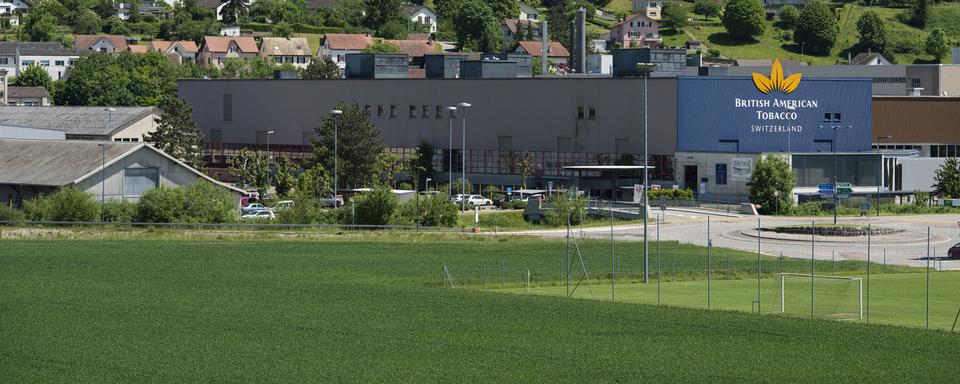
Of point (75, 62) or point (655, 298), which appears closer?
point (655, 298)

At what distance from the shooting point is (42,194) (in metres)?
82.1

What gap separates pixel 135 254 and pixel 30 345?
78.3 ft

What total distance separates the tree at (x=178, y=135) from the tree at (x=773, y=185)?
131 feet

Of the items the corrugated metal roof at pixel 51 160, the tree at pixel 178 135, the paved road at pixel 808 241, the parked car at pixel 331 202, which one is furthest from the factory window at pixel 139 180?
the tree at pixel 178 135

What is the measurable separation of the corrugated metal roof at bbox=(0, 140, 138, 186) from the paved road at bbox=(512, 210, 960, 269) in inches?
948

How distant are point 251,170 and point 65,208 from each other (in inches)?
1226

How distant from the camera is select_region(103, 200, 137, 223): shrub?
78.8 metres

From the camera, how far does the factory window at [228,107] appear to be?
409 ft

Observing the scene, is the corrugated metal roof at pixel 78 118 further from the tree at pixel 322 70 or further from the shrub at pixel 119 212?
the shrub at pixel 119 212

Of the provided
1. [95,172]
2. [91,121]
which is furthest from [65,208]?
[91,121]

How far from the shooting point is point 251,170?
108312 mm

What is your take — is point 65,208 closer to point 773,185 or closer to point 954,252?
point 773,185

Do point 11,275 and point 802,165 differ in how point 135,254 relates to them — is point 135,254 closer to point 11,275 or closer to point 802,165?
point 11,275

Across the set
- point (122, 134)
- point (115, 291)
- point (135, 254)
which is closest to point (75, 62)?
point (122, 134)
